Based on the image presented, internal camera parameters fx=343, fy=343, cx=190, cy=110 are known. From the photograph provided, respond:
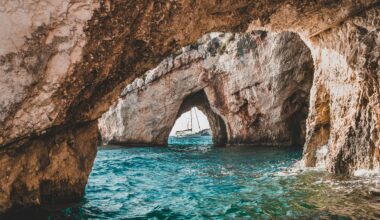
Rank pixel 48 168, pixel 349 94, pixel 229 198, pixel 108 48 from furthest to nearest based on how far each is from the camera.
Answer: pixel 349 94
pixel 229 198
pixel 48 168
pixel 108 48

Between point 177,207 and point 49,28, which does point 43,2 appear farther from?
point 177,207

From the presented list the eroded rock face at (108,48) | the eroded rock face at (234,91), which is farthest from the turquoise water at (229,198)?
the eroded rock face at (234,91)

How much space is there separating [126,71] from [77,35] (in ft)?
4.64

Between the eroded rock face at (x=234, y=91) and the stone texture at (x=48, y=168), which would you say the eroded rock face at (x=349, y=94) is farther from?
the eroded rock face at (x=234, y=91)

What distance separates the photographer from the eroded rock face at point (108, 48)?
3.94 metres

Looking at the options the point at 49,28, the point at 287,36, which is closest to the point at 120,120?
the point at 287,36

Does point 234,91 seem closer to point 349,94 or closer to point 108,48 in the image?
point 349,94

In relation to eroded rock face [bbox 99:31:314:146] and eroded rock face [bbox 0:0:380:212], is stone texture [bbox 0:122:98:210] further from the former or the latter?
eroded rock face [bbox 99:31:314:146]

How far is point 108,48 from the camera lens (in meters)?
4.62

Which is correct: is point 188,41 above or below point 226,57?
below

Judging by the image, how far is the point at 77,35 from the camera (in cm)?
414

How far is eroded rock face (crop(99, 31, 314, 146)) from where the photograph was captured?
61.0 feet

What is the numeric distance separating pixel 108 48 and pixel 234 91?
18.1 metres

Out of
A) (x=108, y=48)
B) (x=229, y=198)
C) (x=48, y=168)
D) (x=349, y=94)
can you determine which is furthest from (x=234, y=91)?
(x=108, y=48)
